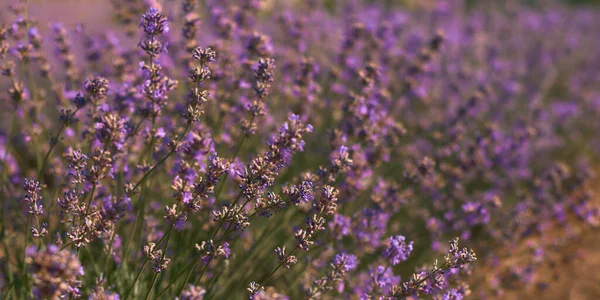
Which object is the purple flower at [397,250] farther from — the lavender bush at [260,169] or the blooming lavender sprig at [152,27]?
the blooming lavender sprig at [152,27]

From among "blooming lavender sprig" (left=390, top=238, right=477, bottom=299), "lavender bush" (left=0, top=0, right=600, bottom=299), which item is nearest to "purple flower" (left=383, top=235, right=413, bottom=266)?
"lavender bush" (left=0, top=0, right=600, bottom=299)

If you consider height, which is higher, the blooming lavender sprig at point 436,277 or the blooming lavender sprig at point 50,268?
the blooming lavender sprig at point 436,277

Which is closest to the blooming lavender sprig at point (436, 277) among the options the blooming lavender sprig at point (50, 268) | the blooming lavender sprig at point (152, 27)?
the blooming lavender sprig at point (50, 268)

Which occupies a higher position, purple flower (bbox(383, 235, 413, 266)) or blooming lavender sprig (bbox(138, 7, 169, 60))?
blooming lavender sprig (bbox(138, 7, 169, 60))

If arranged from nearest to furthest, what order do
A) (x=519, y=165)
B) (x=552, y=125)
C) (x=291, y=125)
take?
(x=291, y=125)
(x=519, y=165)
(x=552, y=125)

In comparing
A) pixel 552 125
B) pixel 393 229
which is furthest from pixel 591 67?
pixel 393 229

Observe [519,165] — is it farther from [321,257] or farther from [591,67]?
[591,67]

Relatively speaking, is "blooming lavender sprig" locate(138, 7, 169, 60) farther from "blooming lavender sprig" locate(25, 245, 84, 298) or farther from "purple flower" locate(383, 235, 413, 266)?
"purple flower" locate(383, 235, 413, 266)

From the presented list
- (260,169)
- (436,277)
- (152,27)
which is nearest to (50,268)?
(260,169)
